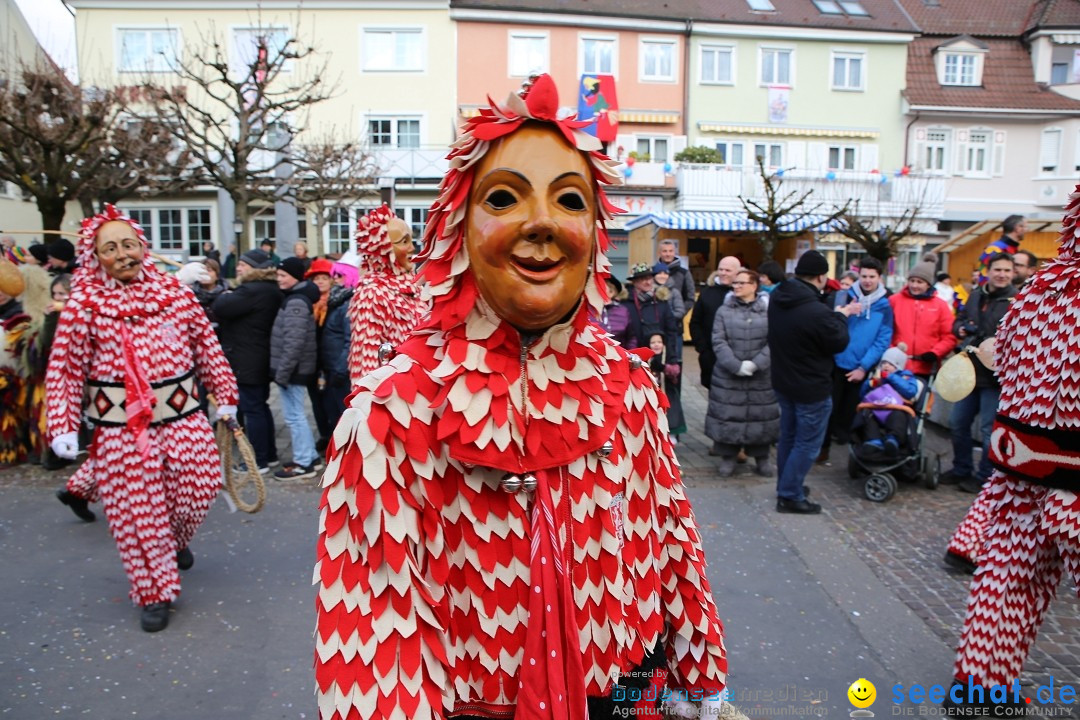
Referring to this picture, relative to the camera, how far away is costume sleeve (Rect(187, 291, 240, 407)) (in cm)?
452

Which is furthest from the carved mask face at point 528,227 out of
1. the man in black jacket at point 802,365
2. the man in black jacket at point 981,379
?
the man in black jacket at point 981,379

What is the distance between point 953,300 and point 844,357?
3963 mm

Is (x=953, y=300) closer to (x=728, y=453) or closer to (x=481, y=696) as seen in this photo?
(x=728, y=453)

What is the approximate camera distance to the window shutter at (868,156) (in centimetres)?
2567

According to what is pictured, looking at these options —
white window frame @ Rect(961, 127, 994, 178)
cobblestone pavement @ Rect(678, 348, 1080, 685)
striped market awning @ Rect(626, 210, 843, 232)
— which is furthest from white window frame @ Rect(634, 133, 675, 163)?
cobblestone pavement @ Rect(678, 348, 1080, 685)

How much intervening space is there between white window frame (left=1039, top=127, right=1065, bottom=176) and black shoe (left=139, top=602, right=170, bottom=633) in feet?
101

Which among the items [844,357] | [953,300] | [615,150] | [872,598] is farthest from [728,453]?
[615,150]

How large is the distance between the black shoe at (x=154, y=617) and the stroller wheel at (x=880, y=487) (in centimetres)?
525

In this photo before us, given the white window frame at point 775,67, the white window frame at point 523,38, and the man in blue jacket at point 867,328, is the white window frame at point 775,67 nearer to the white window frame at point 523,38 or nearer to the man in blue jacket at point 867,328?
the white window frame at point 523,38

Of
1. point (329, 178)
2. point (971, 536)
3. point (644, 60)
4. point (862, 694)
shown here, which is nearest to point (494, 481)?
point (862, 694)

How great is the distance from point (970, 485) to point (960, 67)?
2571cm

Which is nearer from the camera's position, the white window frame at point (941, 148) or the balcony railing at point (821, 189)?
the balcony railing at point (821, 189)

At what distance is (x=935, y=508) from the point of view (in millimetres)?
6168

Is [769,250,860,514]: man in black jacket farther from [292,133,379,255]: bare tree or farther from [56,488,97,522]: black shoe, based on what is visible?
[292,133,379,255]: bare tree
